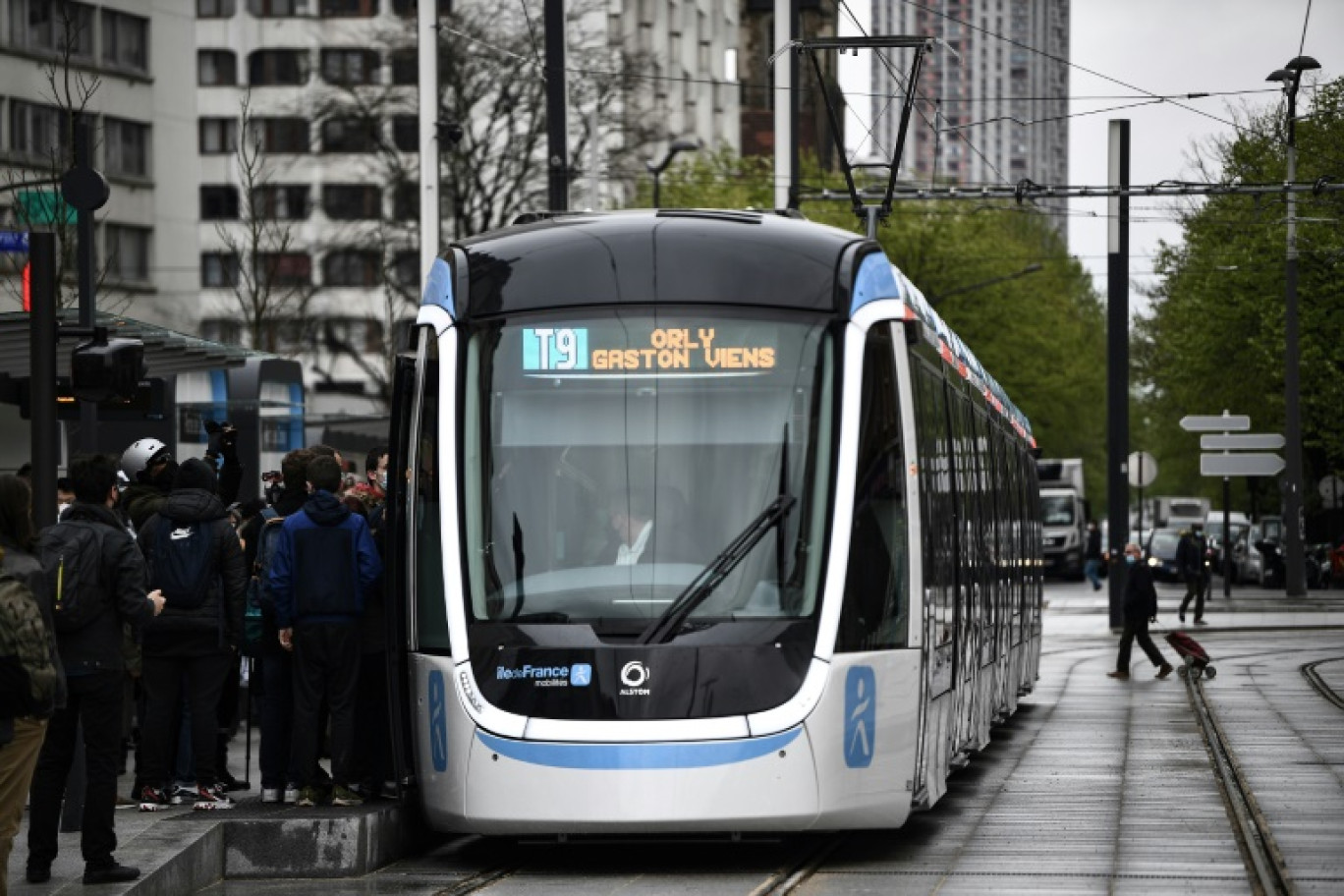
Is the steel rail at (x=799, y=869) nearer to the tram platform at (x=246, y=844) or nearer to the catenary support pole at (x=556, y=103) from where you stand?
the tram platform at (x=246, y=844)

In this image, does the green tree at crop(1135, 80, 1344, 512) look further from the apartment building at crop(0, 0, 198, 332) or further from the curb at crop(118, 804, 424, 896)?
the curb at crop(118, 804, 424, 896)

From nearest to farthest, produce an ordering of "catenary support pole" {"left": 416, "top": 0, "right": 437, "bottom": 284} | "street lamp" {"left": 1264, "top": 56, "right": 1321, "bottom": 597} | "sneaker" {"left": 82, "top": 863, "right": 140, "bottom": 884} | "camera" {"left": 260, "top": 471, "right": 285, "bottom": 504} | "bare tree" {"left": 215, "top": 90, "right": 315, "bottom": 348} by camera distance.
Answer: "sneaker" {"left": 82, "top": 863, "right": 140, "bottom": 884}
"camera" {"left": 260, "top": 471, "right": 285, "bottom": 504}
"catenary support pole" {"left": 416, "top": 0, "right": 437, "bottom": 284}
"bare tree" {"left": 215, "top": 90, "right": 315, "bottom": 348}
"street lamp" {"left": 1264, "top": 56, "right": 1321, "bottom": 597}

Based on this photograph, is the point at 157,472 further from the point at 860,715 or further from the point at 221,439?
the point at 860,715

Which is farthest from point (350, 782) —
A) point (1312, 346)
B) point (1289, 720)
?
point (1312, 346)

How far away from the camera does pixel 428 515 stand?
12656 millimetres

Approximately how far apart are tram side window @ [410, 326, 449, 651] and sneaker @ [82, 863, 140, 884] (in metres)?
2.25

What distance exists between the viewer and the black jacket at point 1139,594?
29750mm

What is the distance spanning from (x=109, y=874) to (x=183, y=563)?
2510 millimetres

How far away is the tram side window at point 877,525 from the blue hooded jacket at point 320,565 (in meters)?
2.25

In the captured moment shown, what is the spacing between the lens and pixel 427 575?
12578mm

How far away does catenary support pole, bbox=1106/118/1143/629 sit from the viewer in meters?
39.1

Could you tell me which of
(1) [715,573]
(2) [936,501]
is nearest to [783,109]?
(2) [936,501]

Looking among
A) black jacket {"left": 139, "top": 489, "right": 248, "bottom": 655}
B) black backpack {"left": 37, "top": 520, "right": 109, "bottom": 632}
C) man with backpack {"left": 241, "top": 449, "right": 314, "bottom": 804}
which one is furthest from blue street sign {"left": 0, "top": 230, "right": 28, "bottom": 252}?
black backpack {"left": 37, "top": 520, "right": 109, "bottom": 632}

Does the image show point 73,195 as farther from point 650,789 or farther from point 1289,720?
point 1289,720
